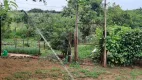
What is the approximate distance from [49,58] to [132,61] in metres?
2.78

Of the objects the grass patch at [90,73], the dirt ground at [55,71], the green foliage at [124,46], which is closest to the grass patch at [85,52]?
the dirt ground at [55,71]

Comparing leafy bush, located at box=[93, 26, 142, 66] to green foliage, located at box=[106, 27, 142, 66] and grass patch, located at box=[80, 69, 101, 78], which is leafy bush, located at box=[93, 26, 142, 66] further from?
grass patch, located at box=[80, 69, 101, 78]

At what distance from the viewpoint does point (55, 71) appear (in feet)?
24.0

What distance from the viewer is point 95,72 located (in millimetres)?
7410

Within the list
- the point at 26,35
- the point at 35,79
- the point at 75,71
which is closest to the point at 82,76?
the point at 75,71

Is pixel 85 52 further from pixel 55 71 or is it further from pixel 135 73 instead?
pixel 55 71

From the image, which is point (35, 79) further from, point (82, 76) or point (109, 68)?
point (109, 68)

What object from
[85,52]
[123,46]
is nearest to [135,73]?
[123,46]

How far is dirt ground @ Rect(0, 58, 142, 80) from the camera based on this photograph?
666cm

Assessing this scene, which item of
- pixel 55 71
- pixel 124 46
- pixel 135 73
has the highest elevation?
pixel 124 46

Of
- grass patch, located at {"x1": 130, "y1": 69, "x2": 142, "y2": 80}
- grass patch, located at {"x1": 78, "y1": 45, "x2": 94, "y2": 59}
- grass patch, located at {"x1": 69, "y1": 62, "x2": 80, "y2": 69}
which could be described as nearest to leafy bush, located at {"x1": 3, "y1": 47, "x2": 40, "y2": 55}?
grass patch, located at {"x1": 78, "y1": 45, "x2": 94, "y2": 59}

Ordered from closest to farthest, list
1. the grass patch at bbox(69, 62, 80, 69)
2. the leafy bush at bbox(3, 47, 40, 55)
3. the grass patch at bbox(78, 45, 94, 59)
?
the grass patch at bbox(69, 62, 80, 69) → the grass patch at bbox(78, 45, 94, 59) → the leafy bush at bbox(3, 47, 40, 55)

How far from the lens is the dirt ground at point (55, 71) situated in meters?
6.66

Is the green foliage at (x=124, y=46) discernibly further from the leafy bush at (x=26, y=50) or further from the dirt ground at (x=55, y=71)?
the leafy bush at (x=26, y=50)
